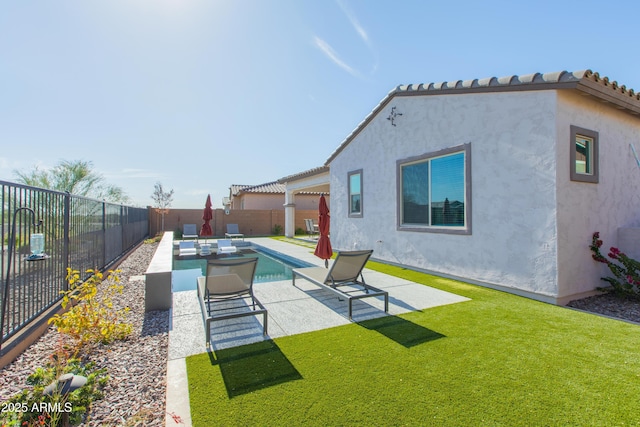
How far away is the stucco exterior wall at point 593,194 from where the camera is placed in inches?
239

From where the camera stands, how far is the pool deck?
341 cm

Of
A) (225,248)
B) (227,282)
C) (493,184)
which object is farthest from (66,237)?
(493,184)

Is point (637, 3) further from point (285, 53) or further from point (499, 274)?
point (285, 53)

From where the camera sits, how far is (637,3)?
Answer: 681 cm

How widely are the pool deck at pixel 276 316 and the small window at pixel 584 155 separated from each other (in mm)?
3672

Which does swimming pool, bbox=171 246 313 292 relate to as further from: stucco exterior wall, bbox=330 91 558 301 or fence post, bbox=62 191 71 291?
stucco exterior wall, bbox=330 91 558 301

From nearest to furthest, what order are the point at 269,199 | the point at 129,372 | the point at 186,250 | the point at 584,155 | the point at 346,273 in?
1. the point at 129,372
2. the point at 346,273
3. the point at 584,155
4. the point at 186,250
5. the point at 269,199

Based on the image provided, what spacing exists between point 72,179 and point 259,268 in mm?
20932

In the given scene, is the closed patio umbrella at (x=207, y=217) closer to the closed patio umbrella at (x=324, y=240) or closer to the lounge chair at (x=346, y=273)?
the closed patio umbrella at (x=324, y=240)

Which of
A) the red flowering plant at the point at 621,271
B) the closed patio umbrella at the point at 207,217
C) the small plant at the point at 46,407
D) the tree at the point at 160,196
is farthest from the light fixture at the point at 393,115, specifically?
the tree at the point at 160,196

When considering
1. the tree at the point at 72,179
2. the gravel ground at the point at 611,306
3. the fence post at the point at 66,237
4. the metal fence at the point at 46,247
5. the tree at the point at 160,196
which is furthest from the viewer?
the tree at the point at 160,196

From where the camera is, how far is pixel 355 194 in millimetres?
12570

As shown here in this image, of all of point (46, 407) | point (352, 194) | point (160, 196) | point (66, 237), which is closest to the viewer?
point (46, 407)

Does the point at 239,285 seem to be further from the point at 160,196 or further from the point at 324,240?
the point at 160,196
